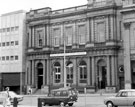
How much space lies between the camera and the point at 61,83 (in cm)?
5300

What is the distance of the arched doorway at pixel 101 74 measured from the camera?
161ft

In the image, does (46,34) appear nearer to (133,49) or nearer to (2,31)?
(2,31)

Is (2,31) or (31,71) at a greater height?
(2,31)

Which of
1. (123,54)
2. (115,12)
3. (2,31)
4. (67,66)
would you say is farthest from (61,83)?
(2,31)

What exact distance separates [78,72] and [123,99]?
84.9 feet

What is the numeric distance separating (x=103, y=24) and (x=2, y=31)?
25511mm

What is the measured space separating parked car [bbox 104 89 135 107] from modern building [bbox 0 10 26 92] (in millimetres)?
34914

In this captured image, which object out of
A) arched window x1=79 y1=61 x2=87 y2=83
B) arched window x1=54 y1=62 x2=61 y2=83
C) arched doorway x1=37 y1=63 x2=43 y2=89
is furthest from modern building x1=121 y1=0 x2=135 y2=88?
arched doorway x1=37 y1=63 x2=43 y2=89

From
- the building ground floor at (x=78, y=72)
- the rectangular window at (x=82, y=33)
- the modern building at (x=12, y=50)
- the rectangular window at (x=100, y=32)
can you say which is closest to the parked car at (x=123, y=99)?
the building ground floor at (x=78, y=72)

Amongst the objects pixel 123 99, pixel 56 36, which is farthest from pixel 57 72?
pixel 123 99

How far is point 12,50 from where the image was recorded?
60844 mm

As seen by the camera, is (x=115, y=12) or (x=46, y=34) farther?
(x=46, y=34)

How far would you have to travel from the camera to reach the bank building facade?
47875 mm

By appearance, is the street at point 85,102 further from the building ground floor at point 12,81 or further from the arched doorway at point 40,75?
the building ground floor at point 12,81
